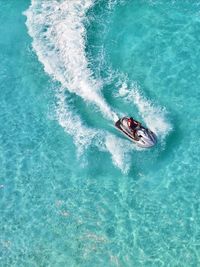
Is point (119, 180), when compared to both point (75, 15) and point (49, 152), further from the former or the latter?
point (75, 15)

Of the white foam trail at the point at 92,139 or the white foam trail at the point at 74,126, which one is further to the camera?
the white foam trail at the point at 74,126

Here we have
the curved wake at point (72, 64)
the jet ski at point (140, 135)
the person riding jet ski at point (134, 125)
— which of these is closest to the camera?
the jet ski at point (140, 135)

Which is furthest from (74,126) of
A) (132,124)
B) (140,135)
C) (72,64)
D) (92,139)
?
(72,64)

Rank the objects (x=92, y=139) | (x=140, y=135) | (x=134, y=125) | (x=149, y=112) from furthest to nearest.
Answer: (x=149, y=112)
(x=92, y=139)
(x=134, y=125)
(x=140, y=135)

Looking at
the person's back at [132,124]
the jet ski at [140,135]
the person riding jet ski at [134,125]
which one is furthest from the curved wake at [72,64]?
the person's back at [132,124]

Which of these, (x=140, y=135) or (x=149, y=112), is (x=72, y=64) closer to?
(x=149, y=112)

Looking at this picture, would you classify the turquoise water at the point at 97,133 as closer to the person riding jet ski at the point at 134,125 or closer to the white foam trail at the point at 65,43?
the white foam trail at the point at 65,43

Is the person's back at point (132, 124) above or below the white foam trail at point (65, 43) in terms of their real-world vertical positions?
below
